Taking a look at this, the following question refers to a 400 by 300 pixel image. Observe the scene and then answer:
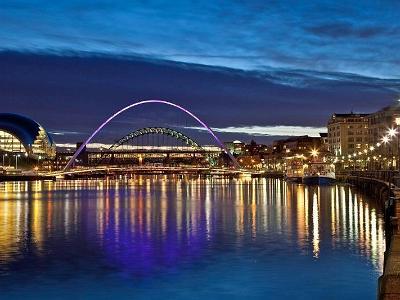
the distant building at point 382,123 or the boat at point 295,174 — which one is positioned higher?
the distant building at point 382,123

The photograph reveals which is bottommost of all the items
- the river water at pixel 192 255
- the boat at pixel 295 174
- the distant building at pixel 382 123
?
the river water at pixel 192 255

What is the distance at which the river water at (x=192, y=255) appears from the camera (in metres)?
28.9

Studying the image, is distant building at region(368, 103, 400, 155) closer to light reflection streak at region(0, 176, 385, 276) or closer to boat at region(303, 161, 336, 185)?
boat at region(303, 161, 336, 185)

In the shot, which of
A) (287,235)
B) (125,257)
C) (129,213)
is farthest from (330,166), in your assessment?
(125,257)

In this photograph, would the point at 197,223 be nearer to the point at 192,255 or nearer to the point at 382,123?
the point at 192,255

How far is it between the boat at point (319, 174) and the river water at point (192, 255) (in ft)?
253

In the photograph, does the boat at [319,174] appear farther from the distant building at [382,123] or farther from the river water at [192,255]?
the river water at [192,255]

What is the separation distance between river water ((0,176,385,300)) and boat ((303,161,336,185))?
7708 cm

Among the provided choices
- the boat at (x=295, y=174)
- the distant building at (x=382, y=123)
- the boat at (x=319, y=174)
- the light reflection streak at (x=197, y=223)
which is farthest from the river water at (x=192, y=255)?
the boat at (x=295, y=174)

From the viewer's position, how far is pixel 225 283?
30141 mm

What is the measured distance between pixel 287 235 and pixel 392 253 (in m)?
25.8

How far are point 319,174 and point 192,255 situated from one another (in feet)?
371

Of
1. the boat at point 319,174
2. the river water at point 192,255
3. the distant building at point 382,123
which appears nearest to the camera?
the river water at point 192,255

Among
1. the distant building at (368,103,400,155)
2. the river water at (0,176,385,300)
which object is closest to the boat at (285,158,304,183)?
the distant building at (368,103,400,155)
